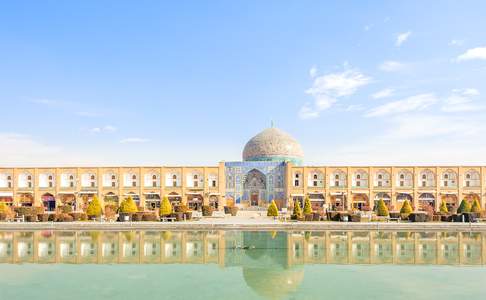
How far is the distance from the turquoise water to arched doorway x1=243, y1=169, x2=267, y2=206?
82.0 feet

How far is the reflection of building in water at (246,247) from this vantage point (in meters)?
17.7

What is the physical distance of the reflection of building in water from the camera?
1769 cm

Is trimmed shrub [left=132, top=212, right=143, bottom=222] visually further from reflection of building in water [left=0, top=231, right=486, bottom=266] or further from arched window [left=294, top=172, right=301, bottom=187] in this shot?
arched window [left=294, top=172, right=301, bottom=187]

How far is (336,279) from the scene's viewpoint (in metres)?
14.3

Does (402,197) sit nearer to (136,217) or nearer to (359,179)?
(359,179)

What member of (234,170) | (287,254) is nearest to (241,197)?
(234,170)

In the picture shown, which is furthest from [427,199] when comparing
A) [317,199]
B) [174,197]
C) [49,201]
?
[49,201]

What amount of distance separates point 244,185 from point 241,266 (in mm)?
34236

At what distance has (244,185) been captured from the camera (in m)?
50.6

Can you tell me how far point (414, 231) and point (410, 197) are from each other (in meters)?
22.4

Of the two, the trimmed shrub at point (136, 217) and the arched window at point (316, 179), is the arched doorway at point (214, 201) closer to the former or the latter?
the arched window at point (316, 179)

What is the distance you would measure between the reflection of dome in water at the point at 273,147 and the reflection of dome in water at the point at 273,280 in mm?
37000

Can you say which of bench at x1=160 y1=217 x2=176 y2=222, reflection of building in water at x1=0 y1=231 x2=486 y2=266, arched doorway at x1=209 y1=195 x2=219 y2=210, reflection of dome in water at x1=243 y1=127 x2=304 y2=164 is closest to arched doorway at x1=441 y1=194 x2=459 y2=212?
reflection of dome in water at x1=243 y1=127 x2=304 y2=164

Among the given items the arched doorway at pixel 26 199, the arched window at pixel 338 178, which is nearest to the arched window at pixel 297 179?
the arched window at pixel 338 178
